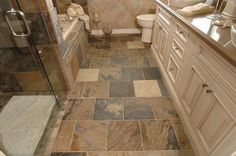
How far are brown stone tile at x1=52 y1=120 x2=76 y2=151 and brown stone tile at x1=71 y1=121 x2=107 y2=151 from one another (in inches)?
1.7

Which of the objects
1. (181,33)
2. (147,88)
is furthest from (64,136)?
(181,33)

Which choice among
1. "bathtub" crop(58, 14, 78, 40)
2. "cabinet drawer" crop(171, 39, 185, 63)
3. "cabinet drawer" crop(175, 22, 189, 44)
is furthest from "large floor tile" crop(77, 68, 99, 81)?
"cabinet drawer" crop(175, 22, 189, 44)

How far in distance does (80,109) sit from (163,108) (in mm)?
919

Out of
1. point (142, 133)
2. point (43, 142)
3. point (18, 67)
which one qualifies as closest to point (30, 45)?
point (18, 67)

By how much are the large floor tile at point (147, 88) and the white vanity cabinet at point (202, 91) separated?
0.75 feet

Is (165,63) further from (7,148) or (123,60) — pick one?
(7,148)

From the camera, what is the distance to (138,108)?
67.8 inches

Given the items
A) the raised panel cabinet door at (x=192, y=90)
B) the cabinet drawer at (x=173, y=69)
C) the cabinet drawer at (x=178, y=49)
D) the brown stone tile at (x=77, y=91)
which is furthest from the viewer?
the brown stone tile at (x=77, y=91)

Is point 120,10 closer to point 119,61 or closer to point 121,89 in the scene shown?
point 119,61

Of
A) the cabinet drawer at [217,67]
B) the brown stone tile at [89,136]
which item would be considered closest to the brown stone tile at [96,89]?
the brown stone tile at [89,136]

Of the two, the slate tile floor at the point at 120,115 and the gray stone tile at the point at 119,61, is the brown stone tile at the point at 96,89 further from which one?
the gray stone tile at the point at 119,61

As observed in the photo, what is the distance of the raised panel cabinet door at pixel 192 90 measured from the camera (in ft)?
3.79

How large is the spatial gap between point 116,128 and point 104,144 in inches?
7.8

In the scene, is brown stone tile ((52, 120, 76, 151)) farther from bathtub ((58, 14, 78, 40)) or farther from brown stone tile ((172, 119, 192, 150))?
bathtub ((58, 14, 78, 40))
